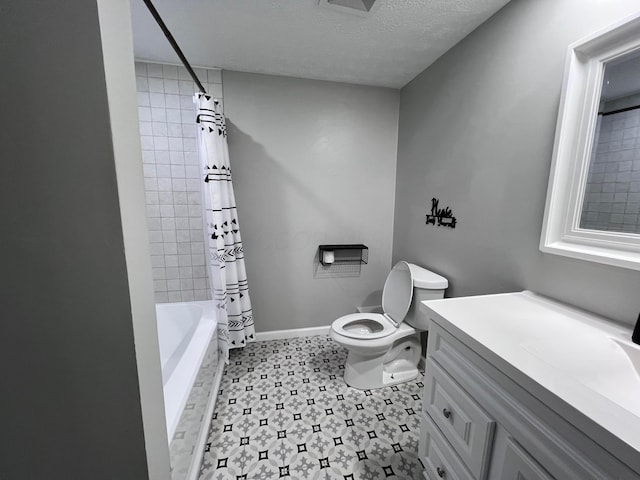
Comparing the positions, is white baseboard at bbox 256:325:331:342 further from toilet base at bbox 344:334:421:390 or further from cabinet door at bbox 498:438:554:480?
cabinet door at bbox 498:438:554:480

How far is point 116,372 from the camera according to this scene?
57cm

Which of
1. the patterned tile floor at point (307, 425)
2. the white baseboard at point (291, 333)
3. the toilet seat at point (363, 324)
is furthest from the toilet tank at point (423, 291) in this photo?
the white baseboard at point (291, 333)

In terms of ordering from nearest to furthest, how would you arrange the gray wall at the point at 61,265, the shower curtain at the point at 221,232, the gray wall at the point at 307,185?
1. the gray wall at the point at 61,265
2. the shower curtain at the point at 221,232
3. the gray wall at the point at 307,185

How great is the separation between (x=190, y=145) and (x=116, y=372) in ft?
5.85

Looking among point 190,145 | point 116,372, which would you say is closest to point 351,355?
point 116,372

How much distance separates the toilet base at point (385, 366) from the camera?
1764 millimetres

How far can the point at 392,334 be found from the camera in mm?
1720

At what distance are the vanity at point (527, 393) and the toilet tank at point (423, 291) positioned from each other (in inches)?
20.5

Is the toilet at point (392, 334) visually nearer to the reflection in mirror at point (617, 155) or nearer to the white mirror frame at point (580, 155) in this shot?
the white mirror frame at point (580, 155)

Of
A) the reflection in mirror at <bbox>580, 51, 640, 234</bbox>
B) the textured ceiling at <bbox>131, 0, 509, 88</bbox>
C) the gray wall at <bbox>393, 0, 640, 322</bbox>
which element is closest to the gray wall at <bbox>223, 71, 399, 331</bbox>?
the textured ceiling at <bbox>131, 0, 509, 88</bbox>

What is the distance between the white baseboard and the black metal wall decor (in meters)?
1.36

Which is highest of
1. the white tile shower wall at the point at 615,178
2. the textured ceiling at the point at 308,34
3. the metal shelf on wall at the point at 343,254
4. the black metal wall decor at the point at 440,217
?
the textured ceiling at the point at 308,34

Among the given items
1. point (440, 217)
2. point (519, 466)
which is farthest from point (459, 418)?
point (440, 217)

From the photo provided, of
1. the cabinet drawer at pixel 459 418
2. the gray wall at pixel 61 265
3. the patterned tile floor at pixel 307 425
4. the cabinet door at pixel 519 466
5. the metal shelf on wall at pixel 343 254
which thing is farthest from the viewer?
the metal shelf on wall at pixel 343 254
